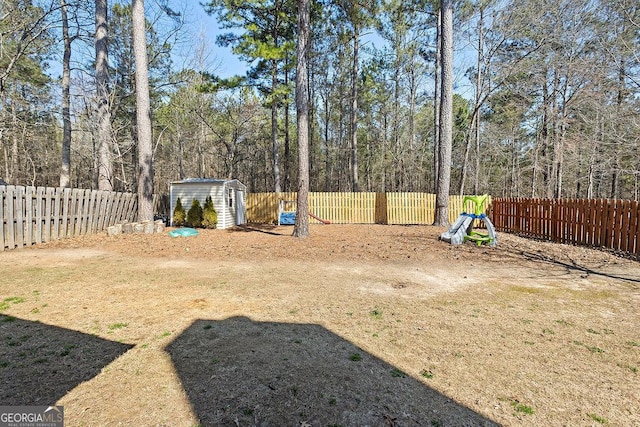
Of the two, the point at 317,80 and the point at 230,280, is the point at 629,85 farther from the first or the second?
the point at 317,80

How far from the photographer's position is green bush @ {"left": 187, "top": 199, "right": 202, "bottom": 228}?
12148 mm

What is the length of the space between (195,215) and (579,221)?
12.8 meters

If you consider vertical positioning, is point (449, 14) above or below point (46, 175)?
above

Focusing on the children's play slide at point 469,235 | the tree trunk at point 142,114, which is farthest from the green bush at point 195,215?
the children's play slide at point 469,235

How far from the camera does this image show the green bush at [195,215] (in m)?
12.1

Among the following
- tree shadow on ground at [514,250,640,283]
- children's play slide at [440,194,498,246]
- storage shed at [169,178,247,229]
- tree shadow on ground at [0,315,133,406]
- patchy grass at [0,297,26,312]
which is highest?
storage shed at [169,178,247,229]

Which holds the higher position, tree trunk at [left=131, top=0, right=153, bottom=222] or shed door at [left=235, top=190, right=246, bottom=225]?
tree trunk at [left=131, top=0, right=153, bottom=222]

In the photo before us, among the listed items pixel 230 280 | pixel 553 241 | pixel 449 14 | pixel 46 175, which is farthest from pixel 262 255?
pixel 46 175

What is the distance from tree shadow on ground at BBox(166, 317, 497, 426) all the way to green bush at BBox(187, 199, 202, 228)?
394 inches

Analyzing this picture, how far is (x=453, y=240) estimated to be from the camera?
7.64m

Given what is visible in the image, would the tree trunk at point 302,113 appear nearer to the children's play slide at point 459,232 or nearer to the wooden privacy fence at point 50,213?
the children's play slide at point 459,232

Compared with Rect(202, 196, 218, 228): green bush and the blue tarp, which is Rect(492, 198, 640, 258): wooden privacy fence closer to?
the blue tarp

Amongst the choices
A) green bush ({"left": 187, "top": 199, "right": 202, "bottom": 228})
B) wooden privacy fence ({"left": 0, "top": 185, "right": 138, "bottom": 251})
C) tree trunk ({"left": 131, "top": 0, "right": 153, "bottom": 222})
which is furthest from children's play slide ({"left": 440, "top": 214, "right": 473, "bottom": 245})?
wooden privacy fence ({"left": 0, "top": 185, "right": 138, "bottom": 251})

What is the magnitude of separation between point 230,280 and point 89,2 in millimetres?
12985
